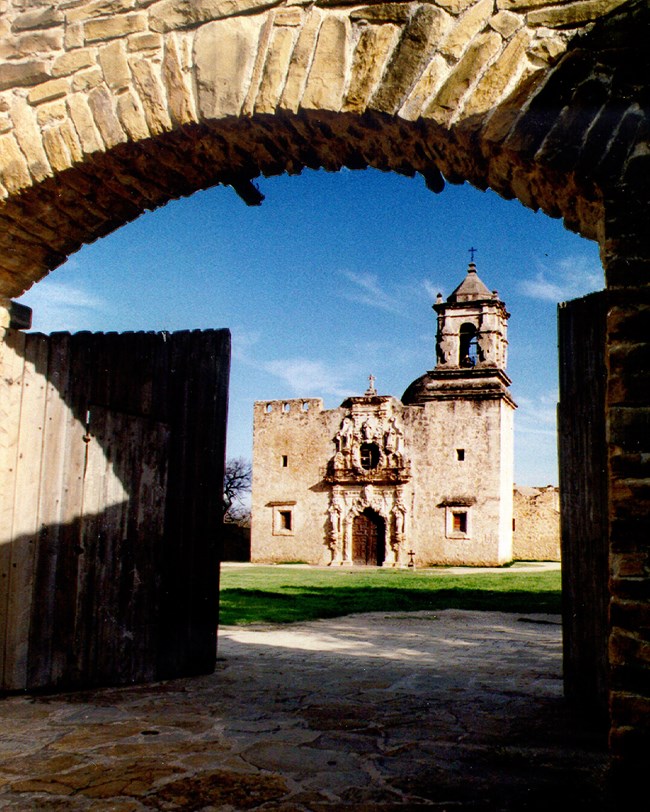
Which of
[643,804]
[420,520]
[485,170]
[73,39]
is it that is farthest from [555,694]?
[420,520]

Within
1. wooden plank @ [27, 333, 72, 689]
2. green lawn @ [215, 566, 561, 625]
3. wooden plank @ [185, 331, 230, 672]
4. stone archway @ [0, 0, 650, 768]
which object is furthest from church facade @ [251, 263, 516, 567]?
stone archway @ [0, 0, 650, 768]

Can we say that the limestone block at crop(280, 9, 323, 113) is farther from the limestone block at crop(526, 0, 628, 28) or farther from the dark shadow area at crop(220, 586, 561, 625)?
the dark shadow area at crop(220, 586, 561, 625)

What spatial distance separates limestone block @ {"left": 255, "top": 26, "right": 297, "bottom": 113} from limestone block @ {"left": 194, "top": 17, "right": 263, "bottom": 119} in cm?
8

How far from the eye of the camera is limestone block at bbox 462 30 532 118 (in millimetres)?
2871

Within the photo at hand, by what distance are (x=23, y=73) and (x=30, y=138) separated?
337 millimetres

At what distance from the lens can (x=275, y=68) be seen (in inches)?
125

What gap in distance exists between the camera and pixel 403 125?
3041 millimetres

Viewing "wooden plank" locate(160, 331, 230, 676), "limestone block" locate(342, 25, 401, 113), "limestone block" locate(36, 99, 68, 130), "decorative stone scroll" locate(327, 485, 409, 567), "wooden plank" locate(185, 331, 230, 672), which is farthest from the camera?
"decorative stone scroll" locate(327, 485, 409, 567)

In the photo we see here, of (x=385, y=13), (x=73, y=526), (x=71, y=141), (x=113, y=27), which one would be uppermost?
(x=113, y=27)

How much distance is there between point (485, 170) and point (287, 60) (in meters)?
0.95

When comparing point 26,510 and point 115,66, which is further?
point 26,510

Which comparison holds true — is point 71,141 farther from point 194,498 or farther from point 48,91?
point 194,498

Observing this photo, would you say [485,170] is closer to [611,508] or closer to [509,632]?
[611,508]

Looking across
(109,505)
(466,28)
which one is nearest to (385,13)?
(466,28)
